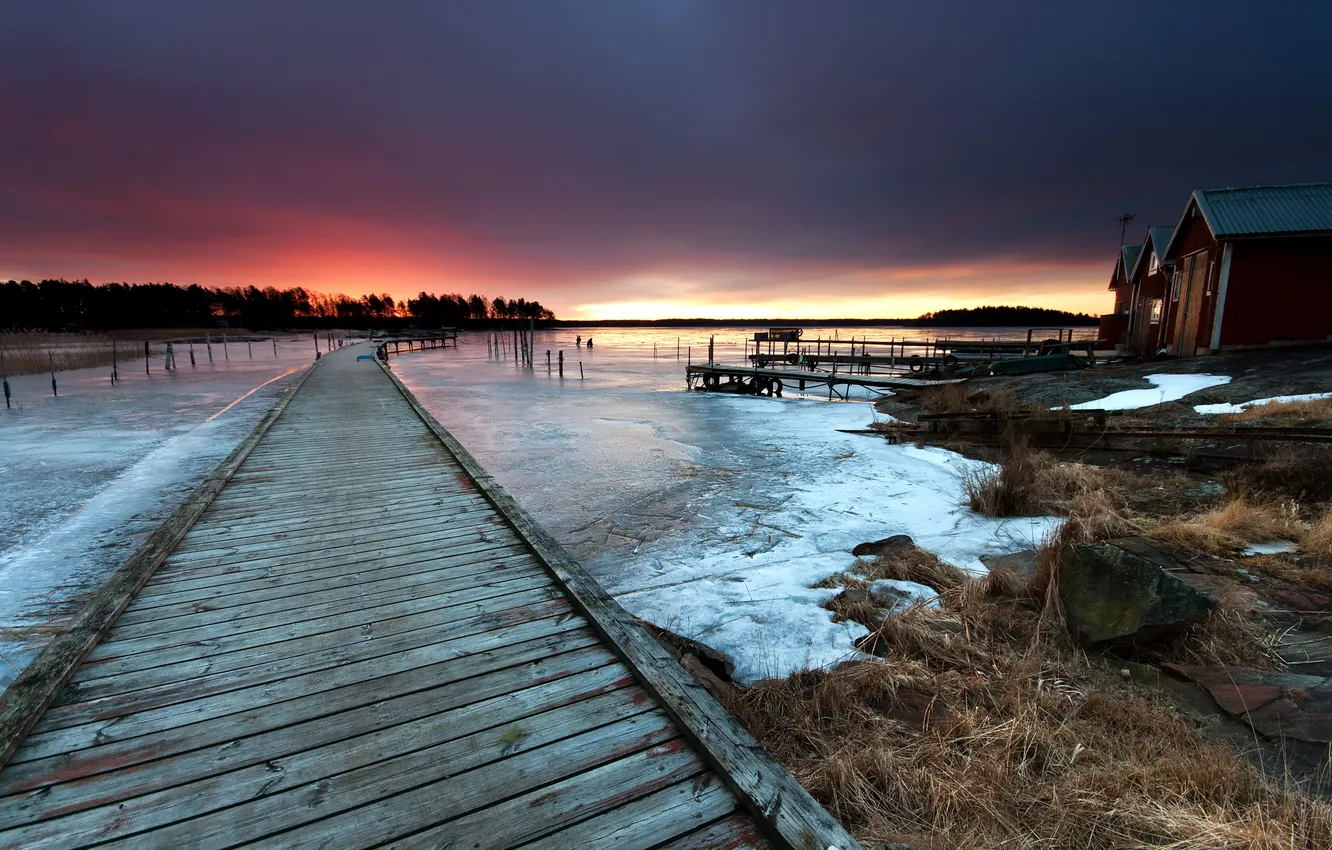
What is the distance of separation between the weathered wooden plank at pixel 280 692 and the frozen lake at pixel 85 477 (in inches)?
108

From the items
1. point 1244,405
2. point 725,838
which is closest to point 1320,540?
point 725,838

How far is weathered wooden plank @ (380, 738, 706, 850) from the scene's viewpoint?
78.5 inches

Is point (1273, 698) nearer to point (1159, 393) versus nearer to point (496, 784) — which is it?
point (496, 784)

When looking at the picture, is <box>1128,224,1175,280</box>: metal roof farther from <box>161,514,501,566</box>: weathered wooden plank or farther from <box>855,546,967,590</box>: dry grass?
<box>161,514,501,566</box>: weathered wooden plank

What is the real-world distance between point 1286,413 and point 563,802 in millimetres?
14827

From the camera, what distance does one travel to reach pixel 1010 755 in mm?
3066

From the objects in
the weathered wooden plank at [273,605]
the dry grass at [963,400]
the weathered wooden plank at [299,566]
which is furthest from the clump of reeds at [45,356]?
the dry grass at [963,400]

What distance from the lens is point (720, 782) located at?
2277mm

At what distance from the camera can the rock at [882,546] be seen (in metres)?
6.78

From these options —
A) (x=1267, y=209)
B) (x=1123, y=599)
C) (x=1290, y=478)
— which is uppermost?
(x=1267, y=209)

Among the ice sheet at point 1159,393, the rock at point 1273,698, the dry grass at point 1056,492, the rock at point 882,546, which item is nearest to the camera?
the rock at point 1273,698

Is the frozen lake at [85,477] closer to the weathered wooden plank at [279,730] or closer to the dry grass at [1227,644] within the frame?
the weathered wooden plank at [279,730]

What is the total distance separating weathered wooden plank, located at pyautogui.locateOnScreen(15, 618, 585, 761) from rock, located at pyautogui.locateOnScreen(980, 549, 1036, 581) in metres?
4.68

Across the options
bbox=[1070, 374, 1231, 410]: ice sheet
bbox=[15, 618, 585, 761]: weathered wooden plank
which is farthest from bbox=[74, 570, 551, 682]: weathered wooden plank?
bbox=[1070, 374, 1231, 410]: ice sheet
